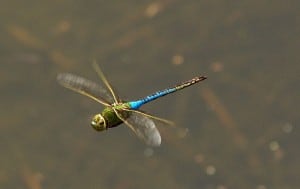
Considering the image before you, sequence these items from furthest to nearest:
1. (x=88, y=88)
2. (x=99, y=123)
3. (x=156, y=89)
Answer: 1. (x=156, y=89)
2. (x=88, y=88)
3. (x=99, y=123)

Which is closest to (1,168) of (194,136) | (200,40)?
(194,136)

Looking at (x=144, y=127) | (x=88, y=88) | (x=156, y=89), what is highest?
(x=156, y=89)

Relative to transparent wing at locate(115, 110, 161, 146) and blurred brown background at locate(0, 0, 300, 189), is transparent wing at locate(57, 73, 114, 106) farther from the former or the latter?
blurred brown background at locate(0, 0, 300, 189)

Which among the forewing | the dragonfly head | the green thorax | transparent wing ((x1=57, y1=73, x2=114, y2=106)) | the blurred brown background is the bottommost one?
the forewing

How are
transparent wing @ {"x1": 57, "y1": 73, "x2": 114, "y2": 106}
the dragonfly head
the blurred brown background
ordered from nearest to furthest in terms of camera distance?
the dragonfly head < transparent wing @ {"x1": 57, "y1": 73, "x2": 114, "y2": 106} < the blurred brown background

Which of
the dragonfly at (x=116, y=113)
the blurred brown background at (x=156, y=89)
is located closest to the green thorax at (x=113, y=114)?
the dragonfly at (x=116, y=113)

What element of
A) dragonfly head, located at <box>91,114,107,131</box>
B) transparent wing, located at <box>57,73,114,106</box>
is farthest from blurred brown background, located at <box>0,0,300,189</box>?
dragonfly head, located at <box>91,114,107,131</box>

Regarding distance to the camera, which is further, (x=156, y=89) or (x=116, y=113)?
(x=156, y=89)

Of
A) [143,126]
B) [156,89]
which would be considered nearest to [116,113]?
[143,126]

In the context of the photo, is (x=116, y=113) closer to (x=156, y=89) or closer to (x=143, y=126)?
(x=143, y=126)
